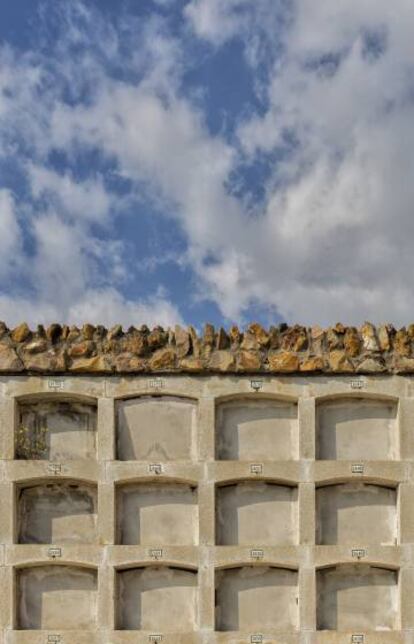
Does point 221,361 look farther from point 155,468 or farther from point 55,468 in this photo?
point 55,468

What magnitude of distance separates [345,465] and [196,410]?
1.88m

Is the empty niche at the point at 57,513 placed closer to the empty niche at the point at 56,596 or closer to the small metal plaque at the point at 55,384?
the empty niche at the point at 56,596

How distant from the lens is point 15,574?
25.9 ft

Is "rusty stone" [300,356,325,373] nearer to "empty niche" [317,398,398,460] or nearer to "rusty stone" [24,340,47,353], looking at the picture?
"empty niche" [317,398,398,460]

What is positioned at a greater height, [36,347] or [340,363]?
[36,347]

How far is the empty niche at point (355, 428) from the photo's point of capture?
8.12 metres

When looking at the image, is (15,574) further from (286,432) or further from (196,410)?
(286,432)

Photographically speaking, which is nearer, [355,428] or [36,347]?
[36,347]

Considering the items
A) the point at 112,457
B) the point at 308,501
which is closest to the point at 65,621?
the point at 112,457

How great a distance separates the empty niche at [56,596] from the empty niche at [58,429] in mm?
1345

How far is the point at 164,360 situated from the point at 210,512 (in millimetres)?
1858

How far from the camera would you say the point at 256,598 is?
A: 26.1 ft

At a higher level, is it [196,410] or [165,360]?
[165,360]

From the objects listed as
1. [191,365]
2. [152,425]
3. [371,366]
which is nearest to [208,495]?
[152,425]
